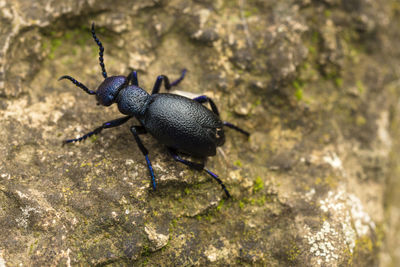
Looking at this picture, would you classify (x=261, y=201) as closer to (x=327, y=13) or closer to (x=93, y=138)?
(x=93, y=138)

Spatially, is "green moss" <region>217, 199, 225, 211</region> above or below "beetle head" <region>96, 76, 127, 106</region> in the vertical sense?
below

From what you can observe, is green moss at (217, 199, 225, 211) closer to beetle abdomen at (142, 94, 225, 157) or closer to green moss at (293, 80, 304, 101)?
beetle abdomen at (142, 94, 225, 157)

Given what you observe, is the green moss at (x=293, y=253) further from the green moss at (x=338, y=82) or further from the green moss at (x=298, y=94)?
the green moss at (x=338, y=82)

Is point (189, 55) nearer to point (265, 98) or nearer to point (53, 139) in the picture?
point (265, 98)

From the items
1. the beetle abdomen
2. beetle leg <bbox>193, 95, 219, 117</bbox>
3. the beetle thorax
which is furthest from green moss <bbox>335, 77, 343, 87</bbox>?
the beetle thorax

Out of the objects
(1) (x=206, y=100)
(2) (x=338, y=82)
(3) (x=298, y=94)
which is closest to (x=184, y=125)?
(1) (x=206, y=100)

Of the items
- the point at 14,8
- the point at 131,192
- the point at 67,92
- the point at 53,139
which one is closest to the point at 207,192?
the point at 131,192
